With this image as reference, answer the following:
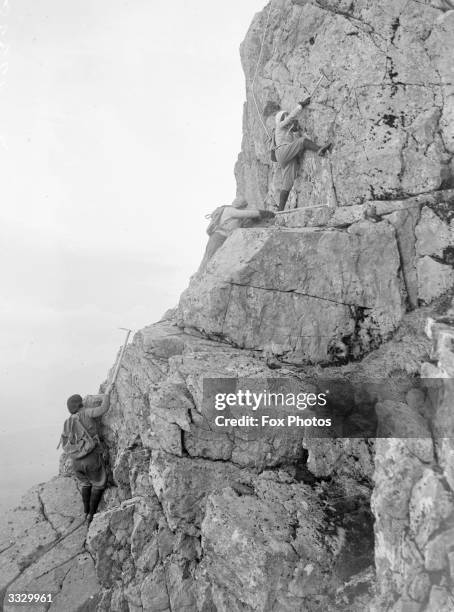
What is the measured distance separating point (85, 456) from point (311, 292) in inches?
426

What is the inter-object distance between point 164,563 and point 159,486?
6.42ft

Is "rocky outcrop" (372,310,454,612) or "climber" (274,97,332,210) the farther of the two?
"climber" (274,97,332,210)

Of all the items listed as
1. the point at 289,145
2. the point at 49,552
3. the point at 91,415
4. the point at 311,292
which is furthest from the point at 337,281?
the point at 49,552

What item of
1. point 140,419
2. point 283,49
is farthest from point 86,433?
point 283,49

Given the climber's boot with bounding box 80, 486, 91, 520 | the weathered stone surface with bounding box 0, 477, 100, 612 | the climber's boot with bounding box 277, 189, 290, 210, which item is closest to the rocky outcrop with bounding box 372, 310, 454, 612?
the weathered stone surface with bounding box 0, 477, 100, 612

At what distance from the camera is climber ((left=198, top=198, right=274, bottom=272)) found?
49.4ft

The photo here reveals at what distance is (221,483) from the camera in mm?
9234

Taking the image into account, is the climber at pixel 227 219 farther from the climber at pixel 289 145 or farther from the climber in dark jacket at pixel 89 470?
the climber in dark jacket at pixel 89 470

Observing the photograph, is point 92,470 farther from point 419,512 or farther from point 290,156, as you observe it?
point 290,156

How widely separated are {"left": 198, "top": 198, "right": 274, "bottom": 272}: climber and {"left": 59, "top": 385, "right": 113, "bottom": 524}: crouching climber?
926 centimetres

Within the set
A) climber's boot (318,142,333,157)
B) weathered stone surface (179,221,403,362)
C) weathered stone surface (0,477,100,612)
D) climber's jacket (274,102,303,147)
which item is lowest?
weathered stone surface (0,477,100,612)

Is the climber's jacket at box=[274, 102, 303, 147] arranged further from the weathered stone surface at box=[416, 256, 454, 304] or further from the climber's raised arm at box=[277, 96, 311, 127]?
the weathered stone surface at box=[416, 256, 454, 304]

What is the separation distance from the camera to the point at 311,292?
1125 cm

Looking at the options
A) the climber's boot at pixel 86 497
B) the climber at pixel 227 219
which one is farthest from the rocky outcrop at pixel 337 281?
the climber's boot at pixel 86 497
